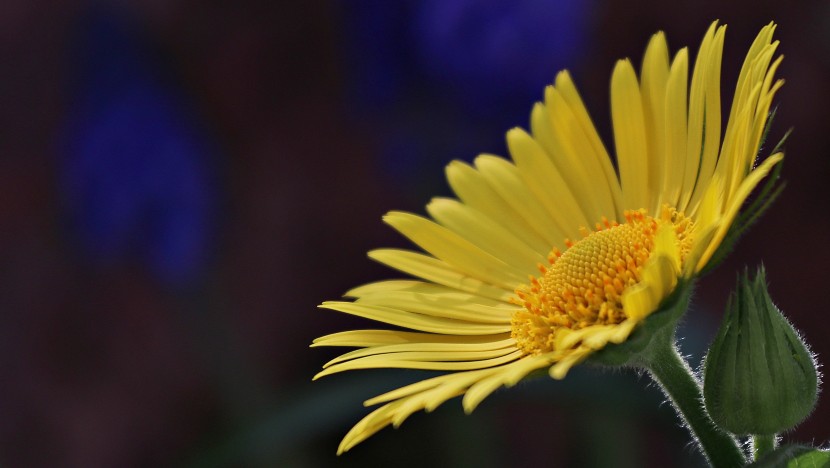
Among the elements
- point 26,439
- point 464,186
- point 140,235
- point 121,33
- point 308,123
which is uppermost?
point 121,33

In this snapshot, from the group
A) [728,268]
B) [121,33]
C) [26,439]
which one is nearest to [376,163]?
[121,33]

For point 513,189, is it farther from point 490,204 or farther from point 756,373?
point 756,373

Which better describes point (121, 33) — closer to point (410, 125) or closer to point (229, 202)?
point (229, 202)

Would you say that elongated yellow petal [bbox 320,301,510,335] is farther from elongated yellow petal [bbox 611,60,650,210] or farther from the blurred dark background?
the blurred dark background

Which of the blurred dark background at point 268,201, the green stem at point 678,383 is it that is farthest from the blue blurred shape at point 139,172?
the green stem at point 678,383

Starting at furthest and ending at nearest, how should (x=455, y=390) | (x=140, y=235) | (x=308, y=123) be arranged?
(x=308, y=123) → (x=140, y=235) → (x=455, y=390)
